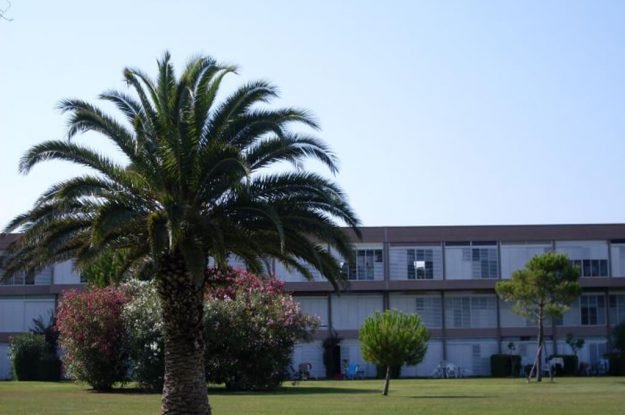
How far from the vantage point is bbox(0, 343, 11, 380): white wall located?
74750mm

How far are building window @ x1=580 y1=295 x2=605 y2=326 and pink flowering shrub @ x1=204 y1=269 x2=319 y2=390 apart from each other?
34.5m

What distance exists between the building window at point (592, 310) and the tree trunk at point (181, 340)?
2317 inches

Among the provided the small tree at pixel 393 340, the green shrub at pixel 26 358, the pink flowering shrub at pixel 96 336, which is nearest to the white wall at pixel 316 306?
the green shrub at pixel 26 358

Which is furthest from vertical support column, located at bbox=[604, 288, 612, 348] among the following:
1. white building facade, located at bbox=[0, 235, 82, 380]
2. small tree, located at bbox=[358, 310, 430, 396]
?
white building facade, located at bbox=[0, 235, 82, 380]

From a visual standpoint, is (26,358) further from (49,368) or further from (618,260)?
(618,260)

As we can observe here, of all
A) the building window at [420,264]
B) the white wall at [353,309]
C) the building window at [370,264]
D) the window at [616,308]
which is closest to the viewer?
the building window at [370,264]

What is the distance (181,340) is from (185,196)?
3384 mm

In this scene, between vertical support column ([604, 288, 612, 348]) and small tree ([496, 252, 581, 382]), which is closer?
small tree ([496, 252, 581, 382])

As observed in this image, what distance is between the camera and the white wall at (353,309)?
77531mm

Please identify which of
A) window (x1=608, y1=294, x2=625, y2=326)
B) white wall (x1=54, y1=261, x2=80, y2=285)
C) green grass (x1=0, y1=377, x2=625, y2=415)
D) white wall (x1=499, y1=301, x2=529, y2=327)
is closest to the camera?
green grass (x1=0, y1=377, x2=625, y2=415)

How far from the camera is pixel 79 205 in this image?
79.3ft

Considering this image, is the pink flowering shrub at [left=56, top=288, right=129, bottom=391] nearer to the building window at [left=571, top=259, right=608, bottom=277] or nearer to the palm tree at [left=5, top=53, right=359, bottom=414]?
the palm tree at [left=5, top=53, right=359, bottom=414]

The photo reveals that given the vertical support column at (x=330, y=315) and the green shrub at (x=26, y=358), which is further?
the vertical support column at (x=330, y=315)

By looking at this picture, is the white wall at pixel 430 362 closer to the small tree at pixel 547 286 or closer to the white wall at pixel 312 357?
the white wall at pixel 312 357
